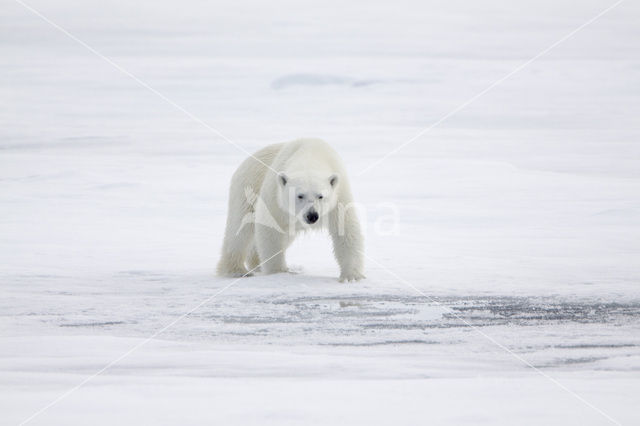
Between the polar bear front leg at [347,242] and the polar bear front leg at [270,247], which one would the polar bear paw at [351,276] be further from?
the polar bear front leg at [270,247]

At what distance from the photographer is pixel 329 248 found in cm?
707

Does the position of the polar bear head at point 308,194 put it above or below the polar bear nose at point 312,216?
above

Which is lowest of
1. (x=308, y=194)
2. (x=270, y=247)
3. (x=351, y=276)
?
(x=351, y=276)

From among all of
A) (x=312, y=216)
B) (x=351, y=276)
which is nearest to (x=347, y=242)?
(x=351, y=276)

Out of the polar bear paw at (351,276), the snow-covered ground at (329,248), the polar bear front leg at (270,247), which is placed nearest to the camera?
the snow-covered ground at (329,248)

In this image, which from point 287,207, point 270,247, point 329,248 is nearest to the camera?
point 287,207

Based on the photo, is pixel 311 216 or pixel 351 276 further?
pixel 351 276

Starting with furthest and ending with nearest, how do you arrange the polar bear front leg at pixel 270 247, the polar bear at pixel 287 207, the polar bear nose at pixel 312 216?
1. the polar bear front leg at pixel 270 247
2. the polar bear at pixel 287 207
3. the polar bear nose at pixel 312 216

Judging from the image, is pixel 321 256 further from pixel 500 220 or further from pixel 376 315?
pixel 376 315

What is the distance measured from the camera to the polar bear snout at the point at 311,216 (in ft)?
15.6

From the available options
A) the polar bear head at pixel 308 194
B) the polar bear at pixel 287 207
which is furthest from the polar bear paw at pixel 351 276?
the polar bear head at pixel 308 194

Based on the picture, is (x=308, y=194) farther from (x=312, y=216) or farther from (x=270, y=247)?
(x=270, y=247)

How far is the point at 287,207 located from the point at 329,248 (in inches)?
83.8

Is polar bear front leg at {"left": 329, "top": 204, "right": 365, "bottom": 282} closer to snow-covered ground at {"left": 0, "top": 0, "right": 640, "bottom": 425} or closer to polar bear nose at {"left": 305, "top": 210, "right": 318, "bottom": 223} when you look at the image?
snow-covered ground at {"left": 0, "top": 0, "right": 640, "bottom": 425}
